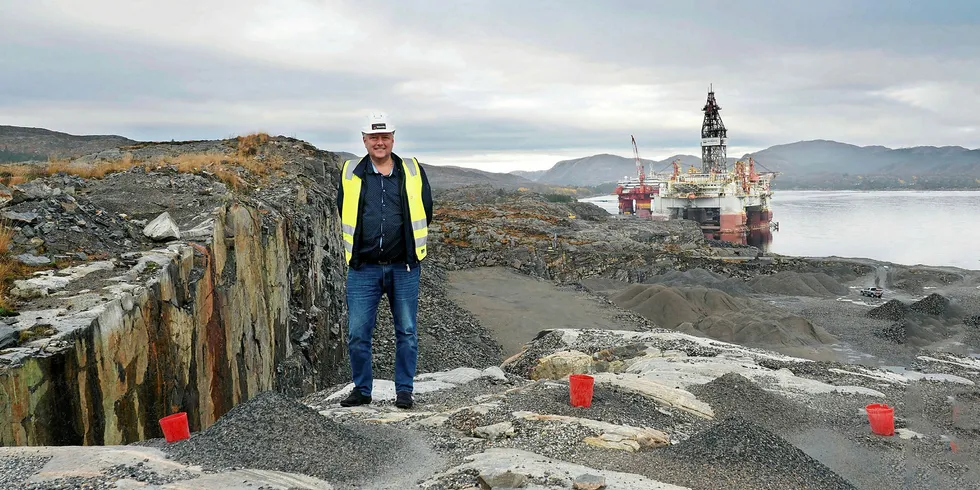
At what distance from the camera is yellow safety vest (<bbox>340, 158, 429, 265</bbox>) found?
5.10 m

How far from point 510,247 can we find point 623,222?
1276 inches

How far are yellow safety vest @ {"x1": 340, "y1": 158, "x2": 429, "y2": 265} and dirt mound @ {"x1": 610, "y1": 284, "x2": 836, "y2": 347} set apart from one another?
14465 mm

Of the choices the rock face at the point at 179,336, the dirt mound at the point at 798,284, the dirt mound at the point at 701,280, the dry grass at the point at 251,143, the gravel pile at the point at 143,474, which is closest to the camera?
the gravel pile at the point at 143,474

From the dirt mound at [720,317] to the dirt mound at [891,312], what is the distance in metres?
3.20

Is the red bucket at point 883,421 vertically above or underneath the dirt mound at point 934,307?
above

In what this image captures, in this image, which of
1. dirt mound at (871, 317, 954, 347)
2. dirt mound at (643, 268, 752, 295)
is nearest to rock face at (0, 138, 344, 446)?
dirt mound at (871, 317, 954, 347)

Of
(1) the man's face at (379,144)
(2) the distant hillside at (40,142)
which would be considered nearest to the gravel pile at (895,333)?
(1) the man's face at (379,144)

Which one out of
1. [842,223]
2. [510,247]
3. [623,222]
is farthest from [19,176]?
[842,223]

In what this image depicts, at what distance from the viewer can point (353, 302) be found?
533 cm

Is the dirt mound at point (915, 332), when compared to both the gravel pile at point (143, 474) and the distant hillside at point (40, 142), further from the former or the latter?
the distant hillside at point (40, 142)

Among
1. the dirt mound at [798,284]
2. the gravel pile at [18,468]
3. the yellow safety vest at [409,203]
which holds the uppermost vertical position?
the yellow safety vest at [409,203]

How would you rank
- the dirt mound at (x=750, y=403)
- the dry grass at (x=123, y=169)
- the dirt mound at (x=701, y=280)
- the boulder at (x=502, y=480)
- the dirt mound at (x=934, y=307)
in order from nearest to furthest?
the boulder at (x=502, y=480) < the dry grass at (x=123, y=169) < the dirt mound at (x=750, y=403) < the dirt mound at (x=934, y=307) < the dirt mound at (x=701, y=280)

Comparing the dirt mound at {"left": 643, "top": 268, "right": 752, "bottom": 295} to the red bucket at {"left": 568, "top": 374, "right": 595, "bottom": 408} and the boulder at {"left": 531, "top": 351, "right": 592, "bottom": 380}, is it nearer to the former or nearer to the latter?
the boulder at {"left": 531, "top": 351, "right": 592, "bottom": 380}

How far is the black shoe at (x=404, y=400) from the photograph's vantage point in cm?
557
